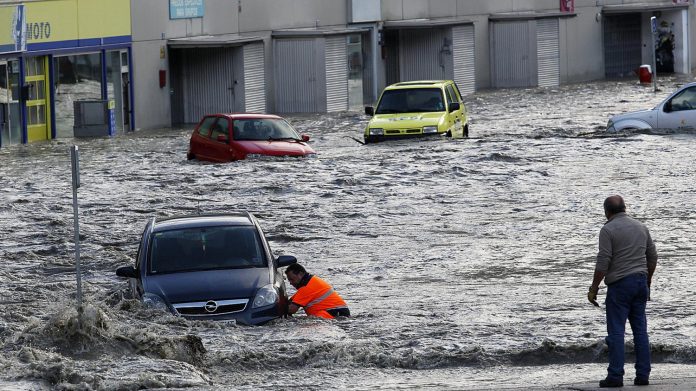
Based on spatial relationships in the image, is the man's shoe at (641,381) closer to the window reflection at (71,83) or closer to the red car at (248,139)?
the red car at (248,139)

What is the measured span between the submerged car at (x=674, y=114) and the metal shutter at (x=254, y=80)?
1579 cm

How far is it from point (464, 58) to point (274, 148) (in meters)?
24.7

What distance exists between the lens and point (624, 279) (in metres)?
12.0

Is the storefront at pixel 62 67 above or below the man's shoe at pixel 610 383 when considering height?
above

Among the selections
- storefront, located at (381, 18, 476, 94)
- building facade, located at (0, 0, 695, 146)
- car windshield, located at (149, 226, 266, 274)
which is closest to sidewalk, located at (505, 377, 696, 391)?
car windshield, located at (149, 226, 266, 274)

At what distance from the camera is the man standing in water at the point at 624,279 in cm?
1199

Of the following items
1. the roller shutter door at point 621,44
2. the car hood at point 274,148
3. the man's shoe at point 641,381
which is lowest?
the man's shoe at point 641,381

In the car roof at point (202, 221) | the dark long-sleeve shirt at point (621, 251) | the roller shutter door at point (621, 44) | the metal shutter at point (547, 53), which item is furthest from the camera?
the roller shutter door at point (621, 44)

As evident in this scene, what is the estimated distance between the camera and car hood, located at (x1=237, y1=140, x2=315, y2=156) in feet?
100.0

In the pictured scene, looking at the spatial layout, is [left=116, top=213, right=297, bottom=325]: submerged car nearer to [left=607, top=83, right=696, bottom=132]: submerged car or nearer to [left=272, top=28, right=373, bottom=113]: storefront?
[left=607, top=83, right=696, bottom=132]: submerged car

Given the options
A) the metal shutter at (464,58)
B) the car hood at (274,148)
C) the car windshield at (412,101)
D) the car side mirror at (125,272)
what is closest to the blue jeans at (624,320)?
the car side mirror at (125,272)

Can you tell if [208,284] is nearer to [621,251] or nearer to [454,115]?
[621,251]

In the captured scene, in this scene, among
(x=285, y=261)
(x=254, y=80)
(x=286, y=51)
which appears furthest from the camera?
(x=286, y=51)

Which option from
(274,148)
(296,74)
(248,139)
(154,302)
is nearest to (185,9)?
(296,74)
